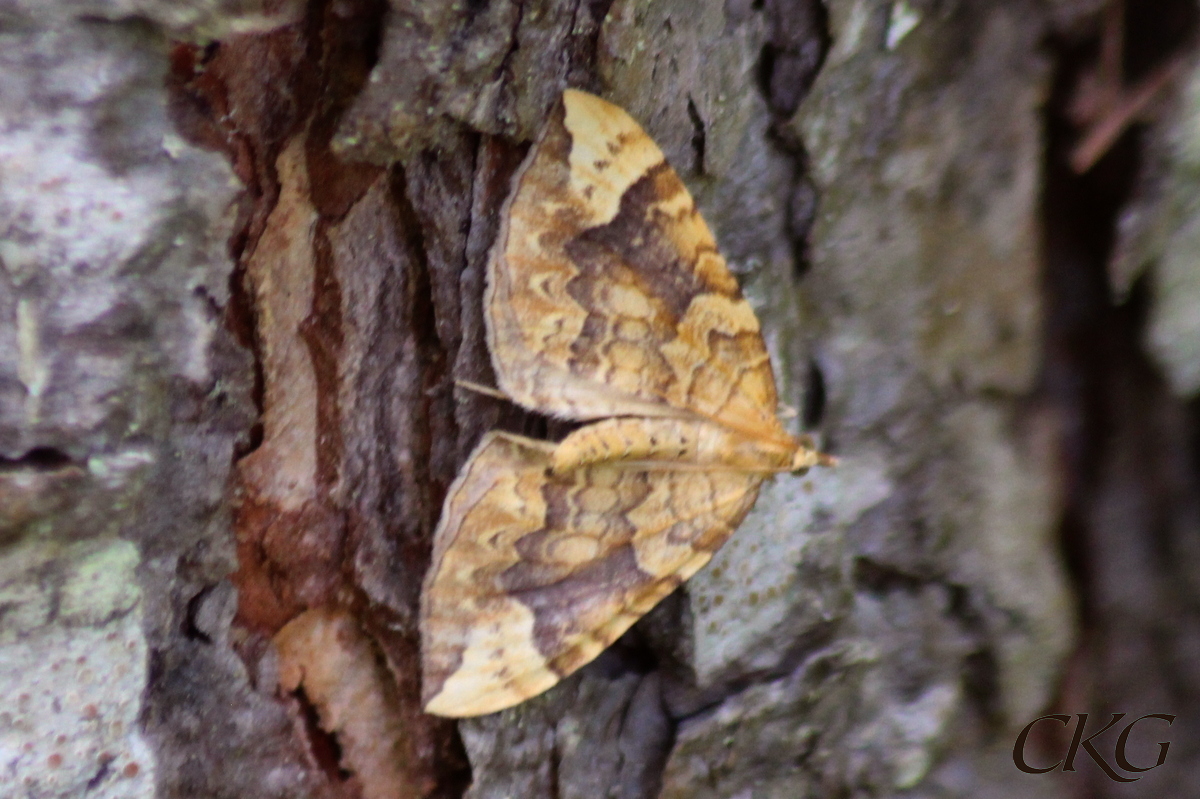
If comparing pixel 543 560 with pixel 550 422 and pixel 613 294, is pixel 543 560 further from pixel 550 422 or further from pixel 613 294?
pixel 613 294

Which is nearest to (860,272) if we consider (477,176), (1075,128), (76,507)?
(1075,128)

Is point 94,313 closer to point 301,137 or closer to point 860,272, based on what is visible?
point 301,137

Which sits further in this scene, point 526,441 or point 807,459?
point 807,459

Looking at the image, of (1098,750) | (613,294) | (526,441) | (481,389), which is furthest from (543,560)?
(1098,750)

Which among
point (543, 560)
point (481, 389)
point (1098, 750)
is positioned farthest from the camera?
point (1098, 750)

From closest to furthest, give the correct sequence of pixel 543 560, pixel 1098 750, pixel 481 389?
pixel 481 389 → pixel 543 560 → pixel 1098 750

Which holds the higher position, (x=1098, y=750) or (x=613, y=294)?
(x=613, y=294)
